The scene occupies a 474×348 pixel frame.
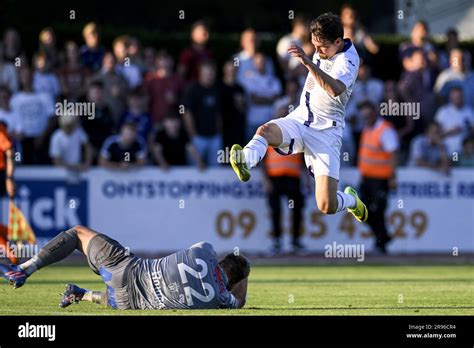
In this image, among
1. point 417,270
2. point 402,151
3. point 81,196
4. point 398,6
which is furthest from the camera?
point 398,6

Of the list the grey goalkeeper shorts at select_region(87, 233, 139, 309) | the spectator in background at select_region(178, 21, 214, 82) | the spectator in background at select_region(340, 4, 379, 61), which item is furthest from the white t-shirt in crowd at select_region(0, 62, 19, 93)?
the grey goalkeeper shorts at select_region(87, 233, 139, 309)

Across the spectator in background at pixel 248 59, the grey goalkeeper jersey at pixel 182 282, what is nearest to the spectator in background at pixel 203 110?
the spectator in background at pixel 248 59

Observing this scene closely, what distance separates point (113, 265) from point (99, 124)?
1024 centimetres

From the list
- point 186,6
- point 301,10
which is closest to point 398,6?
point 301,10

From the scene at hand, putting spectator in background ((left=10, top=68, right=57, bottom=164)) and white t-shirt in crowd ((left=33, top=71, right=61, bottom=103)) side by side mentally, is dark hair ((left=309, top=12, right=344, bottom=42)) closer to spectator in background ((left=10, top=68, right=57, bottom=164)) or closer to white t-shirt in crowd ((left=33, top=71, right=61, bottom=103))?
spectator in background ((left=10, top=68, right=57, bottom=164))

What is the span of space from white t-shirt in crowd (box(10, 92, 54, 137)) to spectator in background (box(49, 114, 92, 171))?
0.95 feet

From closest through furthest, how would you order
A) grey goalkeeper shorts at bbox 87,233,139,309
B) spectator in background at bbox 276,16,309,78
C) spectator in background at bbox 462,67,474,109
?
grey goalkeeper shorts at bbox 87,233,139,309 < spectator in background at bbox 276,16,309,78 < spectator in background at bbox 462,67,474,109

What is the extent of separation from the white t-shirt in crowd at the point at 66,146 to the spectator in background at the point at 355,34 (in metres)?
5.33

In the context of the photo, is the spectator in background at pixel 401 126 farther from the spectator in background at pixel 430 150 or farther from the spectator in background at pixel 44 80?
the spectator in background at pixel 44 80

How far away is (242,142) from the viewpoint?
21703mm

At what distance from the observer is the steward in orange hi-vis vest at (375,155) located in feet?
69.8

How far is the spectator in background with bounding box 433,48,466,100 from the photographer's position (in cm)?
2329
